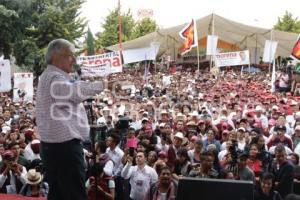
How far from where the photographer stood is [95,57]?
12.4 metres

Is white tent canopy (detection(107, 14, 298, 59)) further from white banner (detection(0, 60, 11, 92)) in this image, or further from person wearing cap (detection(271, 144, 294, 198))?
person wearing cap (detection(271, 144, 294, 198))

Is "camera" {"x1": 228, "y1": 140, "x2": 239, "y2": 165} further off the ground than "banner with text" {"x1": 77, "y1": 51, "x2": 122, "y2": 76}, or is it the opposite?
"banner with text" {"x1": 77, "y1": 51, "x2": 122, "y2": 76}

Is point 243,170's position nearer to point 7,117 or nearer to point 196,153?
point 196,153

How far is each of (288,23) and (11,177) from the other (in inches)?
1776

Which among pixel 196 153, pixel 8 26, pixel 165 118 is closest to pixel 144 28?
pixel 8 26

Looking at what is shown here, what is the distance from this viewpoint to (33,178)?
19.0 feet

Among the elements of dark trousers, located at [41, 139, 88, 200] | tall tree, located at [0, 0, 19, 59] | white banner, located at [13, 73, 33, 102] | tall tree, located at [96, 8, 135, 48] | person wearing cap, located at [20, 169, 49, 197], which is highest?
tall tree, located at [96, 8, 135, 48]

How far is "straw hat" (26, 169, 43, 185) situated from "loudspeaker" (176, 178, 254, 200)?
259 cm

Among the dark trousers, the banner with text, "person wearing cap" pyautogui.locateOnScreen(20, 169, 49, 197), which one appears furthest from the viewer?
the banner with text

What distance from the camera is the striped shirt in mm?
3219

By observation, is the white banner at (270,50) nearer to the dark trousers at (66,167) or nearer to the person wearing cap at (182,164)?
the person wearing cap at (182,164)

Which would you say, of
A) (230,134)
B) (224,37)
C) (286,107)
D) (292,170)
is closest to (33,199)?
(292,170)

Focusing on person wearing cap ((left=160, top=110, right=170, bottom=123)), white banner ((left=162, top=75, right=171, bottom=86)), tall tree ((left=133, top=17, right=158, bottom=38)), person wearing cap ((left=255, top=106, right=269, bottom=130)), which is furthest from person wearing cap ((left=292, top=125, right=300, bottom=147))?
tall tree ((left=133, top=17, right=158, bottom=38))

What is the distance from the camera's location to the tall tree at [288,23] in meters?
47.9
